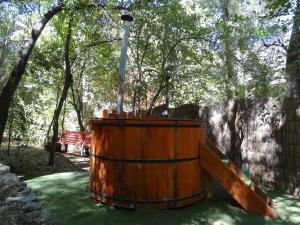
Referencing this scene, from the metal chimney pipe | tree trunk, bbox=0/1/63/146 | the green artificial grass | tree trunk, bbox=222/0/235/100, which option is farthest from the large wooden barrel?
tree trunk, bbox=222/0/235/100

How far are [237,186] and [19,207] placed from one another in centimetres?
271

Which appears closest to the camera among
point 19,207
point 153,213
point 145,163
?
point 19,207

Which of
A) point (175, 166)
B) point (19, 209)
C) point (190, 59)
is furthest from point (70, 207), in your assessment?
point (190, 59)

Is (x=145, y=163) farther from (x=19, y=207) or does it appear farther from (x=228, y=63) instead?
(x=228, y=63)

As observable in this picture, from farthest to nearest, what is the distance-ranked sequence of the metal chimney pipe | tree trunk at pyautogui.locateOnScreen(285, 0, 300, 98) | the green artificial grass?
tree trunk at pyautogui.locateOnScreen(285, 0, 300, 98) < the metal chimney pipe < the green artificial grass

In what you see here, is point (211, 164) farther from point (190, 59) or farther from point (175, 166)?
point (190, 59)

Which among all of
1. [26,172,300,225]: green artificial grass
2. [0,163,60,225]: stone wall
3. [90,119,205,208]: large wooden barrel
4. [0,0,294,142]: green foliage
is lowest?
[26,172,300,225]: green artificial grass

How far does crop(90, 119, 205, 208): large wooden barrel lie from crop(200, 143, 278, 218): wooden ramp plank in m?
0.35

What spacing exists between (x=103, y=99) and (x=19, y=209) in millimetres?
16703

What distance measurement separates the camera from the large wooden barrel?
3.99 m

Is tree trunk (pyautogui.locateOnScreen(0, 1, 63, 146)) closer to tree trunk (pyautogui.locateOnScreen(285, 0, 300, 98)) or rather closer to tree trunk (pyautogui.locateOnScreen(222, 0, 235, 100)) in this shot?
tree trunk (pyautogui.locateOnScreen(285, 0, 300, 98))

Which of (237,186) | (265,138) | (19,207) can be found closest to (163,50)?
(265,138)

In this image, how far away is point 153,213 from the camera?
12.6ft

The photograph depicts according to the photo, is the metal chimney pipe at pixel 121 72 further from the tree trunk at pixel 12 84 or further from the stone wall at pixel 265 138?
the tree trunk at pixel 12 84
